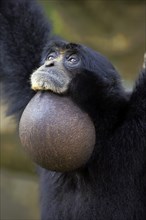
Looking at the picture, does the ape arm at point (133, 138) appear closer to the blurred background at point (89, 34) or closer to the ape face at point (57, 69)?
the ape face at point (57, 69)

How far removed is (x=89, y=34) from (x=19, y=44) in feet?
20.9

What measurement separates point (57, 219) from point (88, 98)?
121 centimetres

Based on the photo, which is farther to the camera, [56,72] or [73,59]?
[73,59]

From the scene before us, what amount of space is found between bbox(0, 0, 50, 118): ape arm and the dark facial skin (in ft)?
2.31

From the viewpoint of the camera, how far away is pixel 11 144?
10.5 m

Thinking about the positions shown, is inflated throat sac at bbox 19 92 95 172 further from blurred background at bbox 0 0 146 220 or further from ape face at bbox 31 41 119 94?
blurred background at bbox 0 0 146 220

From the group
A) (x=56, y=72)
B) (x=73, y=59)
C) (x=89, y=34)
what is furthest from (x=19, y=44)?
(x=89, y=34)

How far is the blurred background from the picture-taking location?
11688 millimetres

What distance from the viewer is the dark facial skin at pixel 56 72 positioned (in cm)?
500

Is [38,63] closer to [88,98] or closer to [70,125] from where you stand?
[88,98]

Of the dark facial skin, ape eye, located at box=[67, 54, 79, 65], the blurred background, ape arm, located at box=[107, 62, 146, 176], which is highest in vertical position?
ape eye, located at box=[67, 54, 79, 65]

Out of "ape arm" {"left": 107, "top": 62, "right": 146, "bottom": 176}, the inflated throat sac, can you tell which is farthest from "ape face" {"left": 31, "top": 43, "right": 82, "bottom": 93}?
"ape arm" {"left": 107, "top": 62, "right": 146, "bottom": 176}

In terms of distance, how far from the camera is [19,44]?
6.15 meters

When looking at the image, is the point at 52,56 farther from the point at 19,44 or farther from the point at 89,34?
the point at 89,34
